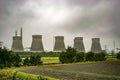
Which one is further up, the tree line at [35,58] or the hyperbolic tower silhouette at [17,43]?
the hyperbolic tower silhouette at [17,43]

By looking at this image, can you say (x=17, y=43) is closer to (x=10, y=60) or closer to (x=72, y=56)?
(x=72, y=56)

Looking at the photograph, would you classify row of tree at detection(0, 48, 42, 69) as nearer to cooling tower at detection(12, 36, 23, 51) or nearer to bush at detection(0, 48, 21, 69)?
bush at detection(0, 48, 21, 69)

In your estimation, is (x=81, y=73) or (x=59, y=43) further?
(x=59, y=43)

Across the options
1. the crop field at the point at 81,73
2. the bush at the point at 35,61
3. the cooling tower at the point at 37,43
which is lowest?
the crop field at the point at 81,73

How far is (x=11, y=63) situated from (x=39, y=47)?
67.2 m

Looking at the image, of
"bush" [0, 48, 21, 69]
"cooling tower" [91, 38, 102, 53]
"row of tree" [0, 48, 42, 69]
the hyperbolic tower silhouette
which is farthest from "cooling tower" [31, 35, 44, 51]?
"bush" [0, 48, 21, 69]

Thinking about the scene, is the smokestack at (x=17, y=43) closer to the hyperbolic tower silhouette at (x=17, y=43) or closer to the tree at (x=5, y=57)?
the hyperbolic tower silhouette at (x=17, y=43)

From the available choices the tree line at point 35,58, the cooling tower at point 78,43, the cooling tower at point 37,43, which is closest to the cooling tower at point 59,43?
the cooling tower at point 37,43

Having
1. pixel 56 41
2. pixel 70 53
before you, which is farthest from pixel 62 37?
pixel 70 53

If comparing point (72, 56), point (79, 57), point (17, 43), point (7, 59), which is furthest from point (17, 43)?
point (7, 59)

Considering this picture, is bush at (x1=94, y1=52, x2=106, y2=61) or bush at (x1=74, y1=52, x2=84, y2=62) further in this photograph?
bush at (x1=94, y1=52, x2=106, y2=61)

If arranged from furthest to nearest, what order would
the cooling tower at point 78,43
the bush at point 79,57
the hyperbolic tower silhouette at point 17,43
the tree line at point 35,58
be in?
the cooling tower at point 78,43
the hyperbolic tower silhouette at point 17,43
the bush at point 79,57
the tree line at point 35,58

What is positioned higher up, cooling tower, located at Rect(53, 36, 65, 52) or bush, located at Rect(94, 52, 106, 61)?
cooling tower, located at Rect(53, 36, 65, 52)

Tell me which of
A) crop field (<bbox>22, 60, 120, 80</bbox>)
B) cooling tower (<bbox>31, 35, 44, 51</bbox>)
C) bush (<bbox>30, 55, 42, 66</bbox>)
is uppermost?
cooling tower (<bbox>31, 35, 44, 51</bbox>)
